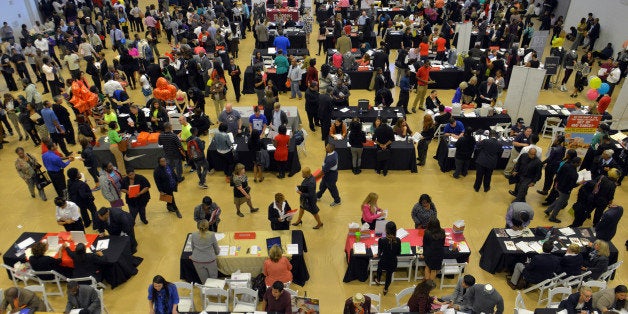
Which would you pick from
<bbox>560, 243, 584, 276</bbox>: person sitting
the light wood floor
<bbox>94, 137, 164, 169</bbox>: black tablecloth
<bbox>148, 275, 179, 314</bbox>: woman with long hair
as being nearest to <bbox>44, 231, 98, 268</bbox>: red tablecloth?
the light wood floor

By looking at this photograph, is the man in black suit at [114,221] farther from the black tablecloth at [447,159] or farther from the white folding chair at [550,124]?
the white folding chair at [550,124]

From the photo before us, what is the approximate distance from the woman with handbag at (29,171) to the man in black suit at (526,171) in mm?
9490

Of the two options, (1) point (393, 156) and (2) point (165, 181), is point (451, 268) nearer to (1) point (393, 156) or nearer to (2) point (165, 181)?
(1) point (393, 156)

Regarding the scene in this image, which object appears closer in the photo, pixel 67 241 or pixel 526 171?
pixel 67 241

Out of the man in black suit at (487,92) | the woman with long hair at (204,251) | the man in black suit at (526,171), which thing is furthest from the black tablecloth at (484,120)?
the woman with long hair at (204,251)

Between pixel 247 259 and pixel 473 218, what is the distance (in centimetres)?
449

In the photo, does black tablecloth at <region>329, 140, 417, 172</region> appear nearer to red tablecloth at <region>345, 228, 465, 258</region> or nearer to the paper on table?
red tablecloth at <region>345, 228, 465, 258</region>

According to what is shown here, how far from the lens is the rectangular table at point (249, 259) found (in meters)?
6.91

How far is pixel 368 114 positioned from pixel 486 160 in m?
3.14

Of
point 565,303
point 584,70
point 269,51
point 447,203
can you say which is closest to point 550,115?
point 584,70

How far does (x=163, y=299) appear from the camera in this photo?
19.0 ft

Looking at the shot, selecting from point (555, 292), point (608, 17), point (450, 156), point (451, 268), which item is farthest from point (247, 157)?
point (608, 17)

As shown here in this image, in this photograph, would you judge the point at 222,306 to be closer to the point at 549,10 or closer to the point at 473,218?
the point at 473,218

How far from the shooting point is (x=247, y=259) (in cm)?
690
